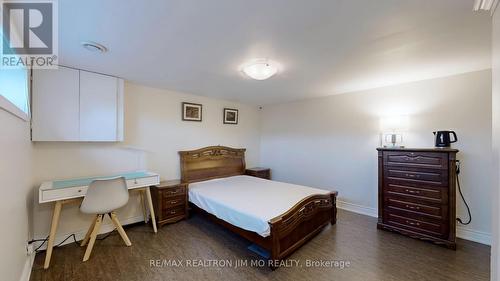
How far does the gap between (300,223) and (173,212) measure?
2033 millimetres

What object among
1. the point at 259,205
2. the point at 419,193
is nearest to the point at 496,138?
the point at 419,193

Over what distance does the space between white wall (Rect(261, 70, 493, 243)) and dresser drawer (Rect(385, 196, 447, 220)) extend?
522 mm

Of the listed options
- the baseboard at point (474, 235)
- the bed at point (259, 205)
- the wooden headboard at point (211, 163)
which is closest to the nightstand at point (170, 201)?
the bed at point (259, 205)

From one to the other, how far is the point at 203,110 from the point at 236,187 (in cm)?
181

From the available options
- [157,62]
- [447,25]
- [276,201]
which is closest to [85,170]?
[157,62]

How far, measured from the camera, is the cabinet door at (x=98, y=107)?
8.70ft

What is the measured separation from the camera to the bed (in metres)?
2.19

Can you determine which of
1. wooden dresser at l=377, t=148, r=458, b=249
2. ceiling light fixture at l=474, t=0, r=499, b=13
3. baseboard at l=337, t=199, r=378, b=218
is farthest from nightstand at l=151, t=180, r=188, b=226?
ceiling light fixture at l=474, t=0, r=499, b=13

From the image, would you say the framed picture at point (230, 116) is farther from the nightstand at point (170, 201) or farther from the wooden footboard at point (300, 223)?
the wooden footboard at point (300, 223)

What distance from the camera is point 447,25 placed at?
1624mm

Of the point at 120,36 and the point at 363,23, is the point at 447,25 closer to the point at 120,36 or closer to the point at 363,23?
the point at 363,23

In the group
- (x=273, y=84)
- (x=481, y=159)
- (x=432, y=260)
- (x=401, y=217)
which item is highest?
(x=273, y=84)

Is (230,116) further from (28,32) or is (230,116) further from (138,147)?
(28,32)

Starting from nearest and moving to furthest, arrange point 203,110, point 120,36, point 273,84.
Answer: point 120,36 → point 273,84 → point 203,110
